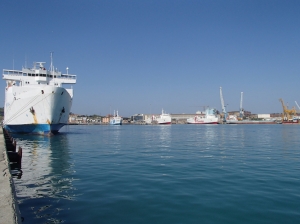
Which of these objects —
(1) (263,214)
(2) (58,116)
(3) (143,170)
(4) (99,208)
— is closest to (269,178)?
(1) (263,214)

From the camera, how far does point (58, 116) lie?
3659cm

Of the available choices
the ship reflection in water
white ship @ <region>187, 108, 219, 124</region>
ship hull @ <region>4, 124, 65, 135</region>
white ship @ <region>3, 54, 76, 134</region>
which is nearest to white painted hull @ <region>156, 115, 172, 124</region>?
white ship @ <region>187, 108, 219, 124</region>

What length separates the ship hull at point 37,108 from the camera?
111 ft

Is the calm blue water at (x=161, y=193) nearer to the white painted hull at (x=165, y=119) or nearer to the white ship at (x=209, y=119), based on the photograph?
the white painted hull at (x=165, y=119)

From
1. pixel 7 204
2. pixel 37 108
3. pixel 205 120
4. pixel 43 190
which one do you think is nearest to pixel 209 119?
pixel 205 120

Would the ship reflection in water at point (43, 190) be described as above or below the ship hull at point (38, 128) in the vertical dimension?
below

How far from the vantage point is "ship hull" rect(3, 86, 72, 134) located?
33844 millimetres

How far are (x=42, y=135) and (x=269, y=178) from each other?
32.7 m

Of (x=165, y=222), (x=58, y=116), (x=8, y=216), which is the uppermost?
(x=58, y=116)

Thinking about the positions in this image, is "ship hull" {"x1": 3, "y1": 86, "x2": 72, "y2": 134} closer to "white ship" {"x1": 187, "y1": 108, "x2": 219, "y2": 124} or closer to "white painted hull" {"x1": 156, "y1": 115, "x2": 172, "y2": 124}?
"white painted hull" {"x1": 156, "y1": 115, "x2": 172, "y2": 124}

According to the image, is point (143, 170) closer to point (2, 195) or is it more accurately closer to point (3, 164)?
point (3, 164)

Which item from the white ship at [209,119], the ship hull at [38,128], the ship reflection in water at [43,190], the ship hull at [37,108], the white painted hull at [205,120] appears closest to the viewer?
the ship reflection in water at [43,190]

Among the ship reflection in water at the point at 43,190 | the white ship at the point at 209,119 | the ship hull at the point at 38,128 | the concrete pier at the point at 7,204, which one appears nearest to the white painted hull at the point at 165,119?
the white ship at the point at 209,119

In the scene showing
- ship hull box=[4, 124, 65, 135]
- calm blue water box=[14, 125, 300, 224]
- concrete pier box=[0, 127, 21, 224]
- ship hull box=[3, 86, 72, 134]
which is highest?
ship hull box=[3, 86, 72, 134]
